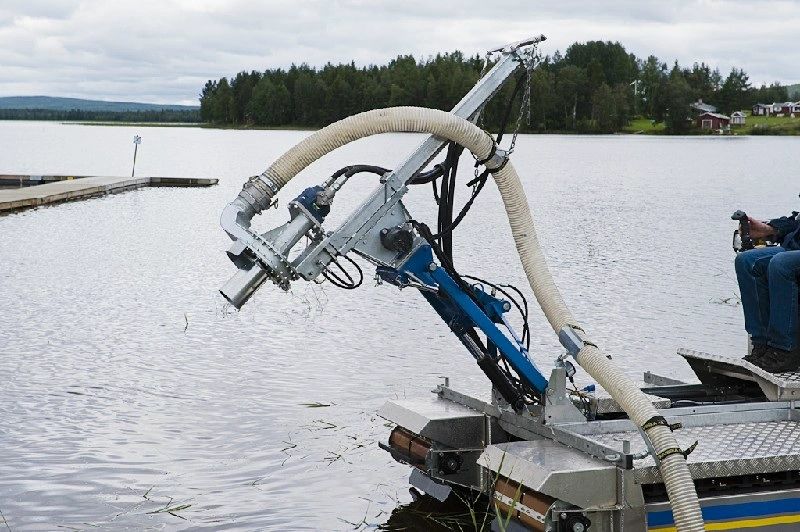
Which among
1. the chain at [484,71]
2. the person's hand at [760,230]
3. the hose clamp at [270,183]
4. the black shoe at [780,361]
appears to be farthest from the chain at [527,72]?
the black shoe at [780,361]

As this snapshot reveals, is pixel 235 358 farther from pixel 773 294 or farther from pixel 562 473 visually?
pixel 562 473

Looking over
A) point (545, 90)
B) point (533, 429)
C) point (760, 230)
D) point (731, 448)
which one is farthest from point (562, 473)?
point (545, 90)

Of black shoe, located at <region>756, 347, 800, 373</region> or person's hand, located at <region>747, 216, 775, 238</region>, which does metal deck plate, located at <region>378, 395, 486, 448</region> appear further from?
person's hand, located at <region>747, 216, 775, 238</region>

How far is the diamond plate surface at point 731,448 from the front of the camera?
22.4 feet

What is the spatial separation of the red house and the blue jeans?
168795 mm

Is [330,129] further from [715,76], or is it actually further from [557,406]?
[715,76]

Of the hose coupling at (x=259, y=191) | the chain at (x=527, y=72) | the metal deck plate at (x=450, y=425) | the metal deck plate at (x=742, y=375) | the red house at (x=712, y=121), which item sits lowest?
the metal deck plate at (x=450, y=425)

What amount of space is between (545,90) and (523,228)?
451 ft

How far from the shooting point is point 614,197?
4772 centimetres

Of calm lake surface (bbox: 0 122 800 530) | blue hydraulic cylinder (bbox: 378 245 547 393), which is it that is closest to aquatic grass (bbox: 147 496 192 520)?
calm lake surface (bbox: 0 122 800 530)

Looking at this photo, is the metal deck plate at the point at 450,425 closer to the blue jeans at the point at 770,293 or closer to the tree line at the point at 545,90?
the blue jeans at the point at 770,293

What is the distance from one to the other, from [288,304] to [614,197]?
30755 millimetres

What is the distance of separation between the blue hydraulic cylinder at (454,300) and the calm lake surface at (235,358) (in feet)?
2.95

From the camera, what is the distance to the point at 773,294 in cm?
851
